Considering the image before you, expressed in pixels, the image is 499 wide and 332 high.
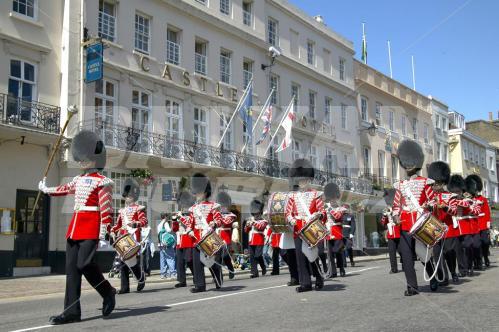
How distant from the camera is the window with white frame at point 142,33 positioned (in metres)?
Result: 24.2

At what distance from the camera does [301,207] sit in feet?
31.8

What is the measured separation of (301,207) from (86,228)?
3.67m

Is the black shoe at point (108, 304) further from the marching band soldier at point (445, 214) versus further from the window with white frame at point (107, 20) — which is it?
the window with white frame at point (107, 20)

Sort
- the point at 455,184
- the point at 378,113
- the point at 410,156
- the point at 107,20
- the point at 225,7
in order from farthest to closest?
the point at 378,113 → the point at 225,7 → the point at 107,20 → the point at 455,184 → the point at 410,156

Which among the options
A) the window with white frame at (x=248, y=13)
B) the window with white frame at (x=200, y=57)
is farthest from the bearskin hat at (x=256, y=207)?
the window with white frame at (x=248, y=13)

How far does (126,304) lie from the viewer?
367 inches

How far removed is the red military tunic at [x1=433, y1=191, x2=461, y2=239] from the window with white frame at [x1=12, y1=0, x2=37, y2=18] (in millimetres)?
15513

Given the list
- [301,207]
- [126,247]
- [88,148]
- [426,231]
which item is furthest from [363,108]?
[88,148]

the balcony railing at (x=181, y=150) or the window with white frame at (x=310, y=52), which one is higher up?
the window with white frame at (x=310, y=52)

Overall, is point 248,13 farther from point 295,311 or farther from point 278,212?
point 295,311

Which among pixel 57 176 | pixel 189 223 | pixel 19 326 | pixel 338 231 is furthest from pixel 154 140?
pixel 19 326

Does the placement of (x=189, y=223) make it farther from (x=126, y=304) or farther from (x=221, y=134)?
(x=221, y=134)

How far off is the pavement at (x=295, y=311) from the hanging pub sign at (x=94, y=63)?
11377 millimetres

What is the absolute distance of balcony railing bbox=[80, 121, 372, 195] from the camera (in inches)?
867
